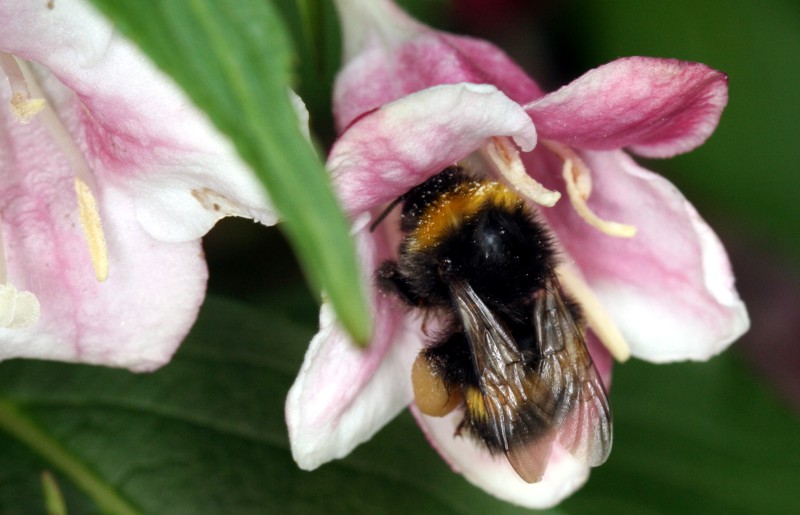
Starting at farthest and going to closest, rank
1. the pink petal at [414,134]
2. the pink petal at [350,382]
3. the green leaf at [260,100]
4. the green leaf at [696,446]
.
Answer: the green leaf at [696,446] → the pink petal at [350,382] → the pink petal at [414,134] → the green leaf at [260,100]

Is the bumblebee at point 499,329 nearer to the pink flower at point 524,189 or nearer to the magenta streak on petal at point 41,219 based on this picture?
the pink flower at point 524,189

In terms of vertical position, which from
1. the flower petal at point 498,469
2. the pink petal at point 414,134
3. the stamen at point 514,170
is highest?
the pink petal at point 414,134

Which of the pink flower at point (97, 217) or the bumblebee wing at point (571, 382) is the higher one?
the pink flower at point (97, 217)

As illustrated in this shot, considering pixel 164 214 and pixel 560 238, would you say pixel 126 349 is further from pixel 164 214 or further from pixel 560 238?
pixel 560 238

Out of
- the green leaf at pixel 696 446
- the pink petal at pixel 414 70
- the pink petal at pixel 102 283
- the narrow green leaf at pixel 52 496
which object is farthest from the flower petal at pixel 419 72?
the green leaf at pixel 696 446

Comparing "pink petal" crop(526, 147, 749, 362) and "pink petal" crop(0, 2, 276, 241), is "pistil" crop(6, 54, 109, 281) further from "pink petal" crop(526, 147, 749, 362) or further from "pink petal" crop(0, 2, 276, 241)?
"pink petal" crop(526, 147, 749, 362)

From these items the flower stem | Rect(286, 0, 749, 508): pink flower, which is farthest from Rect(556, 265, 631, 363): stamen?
the flower stem

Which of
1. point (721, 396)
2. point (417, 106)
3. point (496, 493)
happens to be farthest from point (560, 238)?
point (721, 396)
